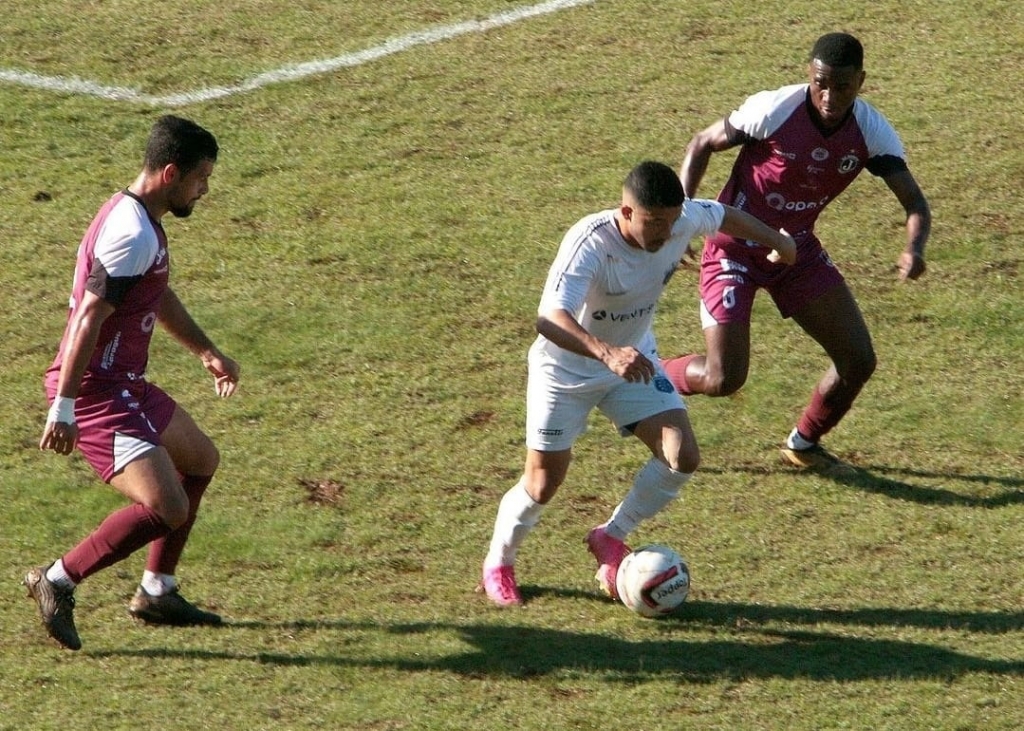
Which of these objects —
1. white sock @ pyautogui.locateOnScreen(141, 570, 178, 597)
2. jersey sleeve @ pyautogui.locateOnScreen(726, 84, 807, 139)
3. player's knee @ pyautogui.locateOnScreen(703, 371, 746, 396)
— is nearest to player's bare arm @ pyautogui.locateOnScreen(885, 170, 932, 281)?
jersey sleeve @ pyautogui.locateOnScreen(726, 84, 807, 139)

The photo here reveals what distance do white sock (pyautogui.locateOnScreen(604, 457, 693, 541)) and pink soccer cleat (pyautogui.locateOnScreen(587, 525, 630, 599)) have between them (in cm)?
4

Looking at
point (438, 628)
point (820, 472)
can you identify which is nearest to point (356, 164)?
point (820, 472)

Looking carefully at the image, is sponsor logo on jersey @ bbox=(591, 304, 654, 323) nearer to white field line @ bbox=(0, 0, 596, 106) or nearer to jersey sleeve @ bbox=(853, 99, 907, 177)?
jersey sleeve @ bbox=(853, 99, 907, 177)

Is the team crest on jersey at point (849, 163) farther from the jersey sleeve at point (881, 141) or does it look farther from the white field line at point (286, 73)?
the white field line at point (286, 73)

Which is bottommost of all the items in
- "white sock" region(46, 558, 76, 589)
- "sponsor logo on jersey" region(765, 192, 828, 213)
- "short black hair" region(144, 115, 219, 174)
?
"white sock" region(46, 558, 76, 589)

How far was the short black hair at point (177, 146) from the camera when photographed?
21.4ft

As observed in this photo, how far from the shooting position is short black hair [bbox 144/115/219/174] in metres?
6.51

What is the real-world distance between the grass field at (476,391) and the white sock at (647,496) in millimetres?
356

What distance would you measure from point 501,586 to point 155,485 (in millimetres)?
1660

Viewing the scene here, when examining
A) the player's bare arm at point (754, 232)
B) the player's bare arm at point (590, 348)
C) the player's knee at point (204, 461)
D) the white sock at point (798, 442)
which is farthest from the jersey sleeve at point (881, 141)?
the player's knee at point (204, 461)

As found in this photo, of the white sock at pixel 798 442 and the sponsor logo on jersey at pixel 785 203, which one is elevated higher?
the sponsor logo on jersey at pixel 785 203

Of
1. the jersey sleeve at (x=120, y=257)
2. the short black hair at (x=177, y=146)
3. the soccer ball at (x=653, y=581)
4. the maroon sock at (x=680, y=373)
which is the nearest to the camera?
the jersey sleeve at (x=120, y=257)

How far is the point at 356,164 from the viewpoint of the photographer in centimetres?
1175

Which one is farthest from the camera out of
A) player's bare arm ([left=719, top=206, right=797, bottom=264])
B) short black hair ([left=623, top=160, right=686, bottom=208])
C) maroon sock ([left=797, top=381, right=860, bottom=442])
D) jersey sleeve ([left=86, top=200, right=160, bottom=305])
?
maroon sock ([left=797, top=381, right=860, bottom=442])
